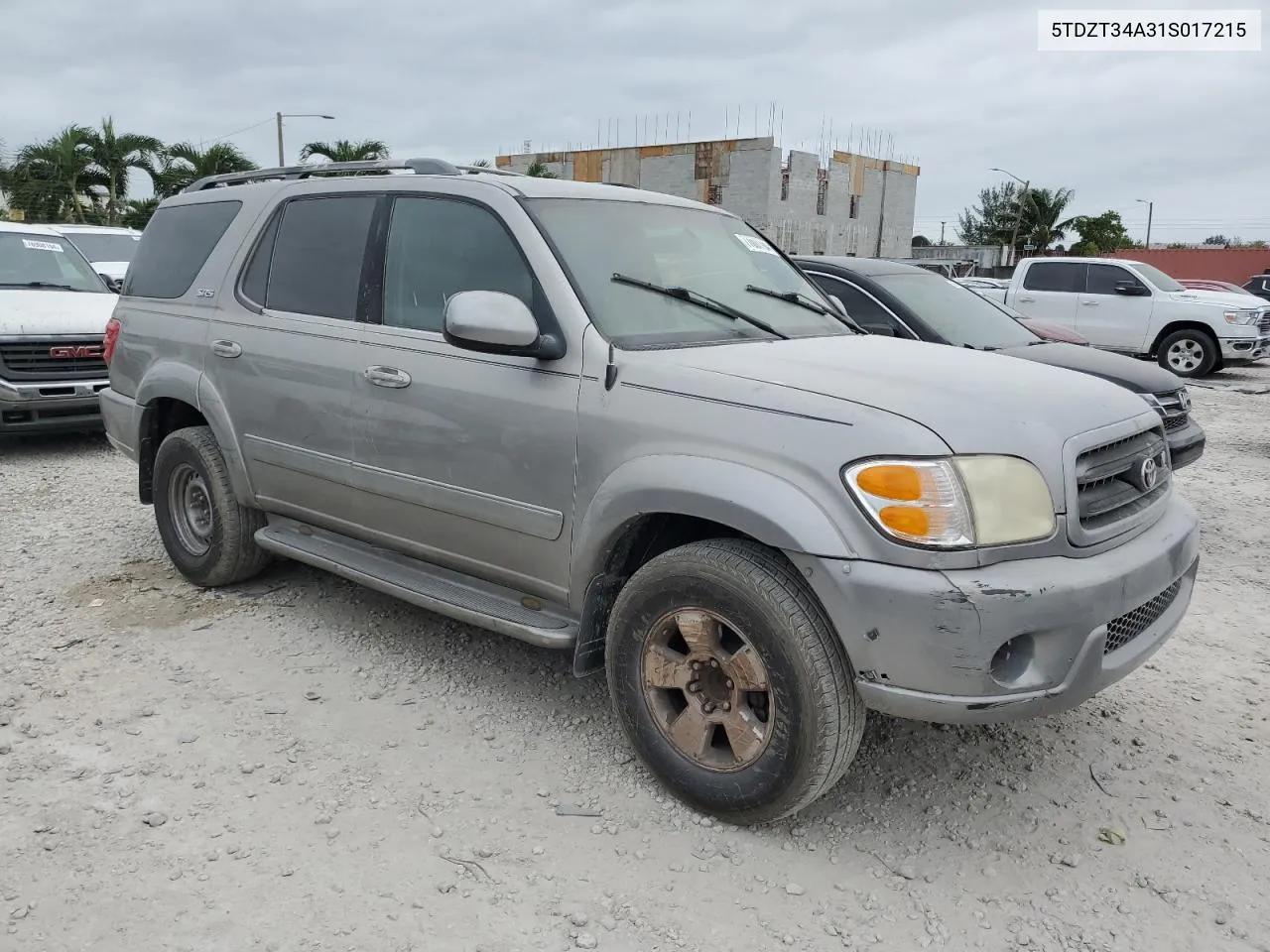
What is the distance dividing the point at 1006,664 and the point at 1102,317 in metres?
14.3

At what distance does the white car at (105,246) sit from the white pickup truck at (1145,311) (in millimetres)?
12811

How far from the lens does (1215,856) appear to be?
113 inches

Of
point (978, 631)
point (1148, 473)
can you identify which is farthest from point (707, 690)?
point (1148, 473)

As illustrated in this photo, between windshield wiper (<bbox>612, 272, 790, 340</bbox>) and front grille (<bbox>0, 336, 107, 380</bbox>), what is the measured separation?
6.43 meters

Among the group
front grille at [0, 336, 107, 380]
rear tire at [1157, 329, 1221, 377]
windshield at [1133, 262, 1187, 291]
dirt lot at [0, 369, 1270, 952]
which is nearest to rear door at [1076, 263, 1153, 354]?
windshield at [1133, 262, 1187, 291]

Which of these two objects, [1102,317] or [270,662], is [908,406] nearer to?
[270,662]

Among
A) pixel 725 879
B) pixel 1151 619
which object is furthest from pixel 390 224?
pixel 1151 619

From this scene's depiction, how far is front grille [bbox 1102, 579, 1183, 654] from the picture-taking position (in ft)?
9.00

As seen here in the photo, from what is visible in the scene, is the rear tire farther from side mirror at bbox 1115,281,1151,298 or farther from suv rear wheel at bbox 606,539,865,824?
suv rear wheel at bbox 606,539,865,824

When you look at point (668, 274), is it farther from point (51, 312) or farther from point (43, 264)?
point (43, 264)

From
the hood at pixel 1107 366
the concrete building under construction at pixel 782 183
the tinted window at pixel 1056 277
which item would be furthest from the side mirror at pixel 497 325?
the concrete building under construction at pixel 782 183

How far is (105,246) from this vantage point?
45.3 feet

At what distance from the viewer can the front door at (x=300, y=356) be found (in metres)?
3.96

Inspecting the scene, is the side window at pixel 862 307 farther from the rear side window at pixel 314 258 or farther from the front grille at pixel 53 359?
the front grille at pixel 53 359
